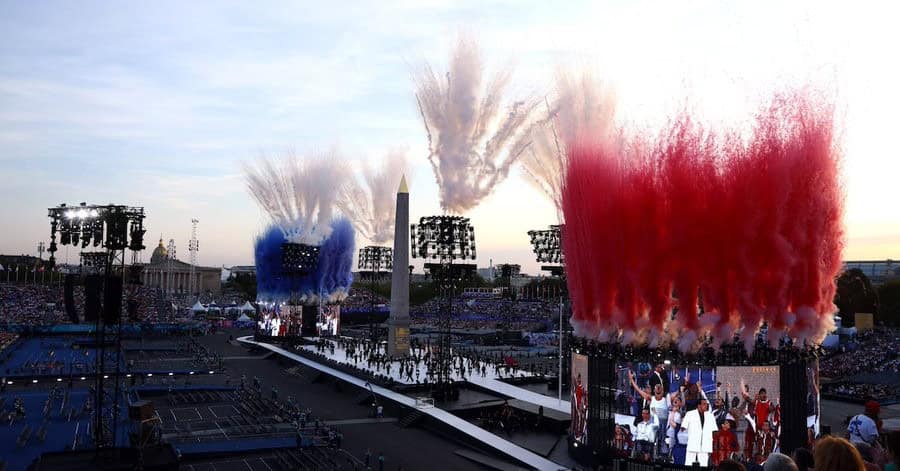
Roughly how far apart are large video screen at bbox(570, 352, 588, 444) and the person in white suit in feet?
15.1

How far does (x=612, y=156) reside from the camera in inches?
1154

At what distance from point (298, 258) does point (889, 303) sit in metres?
90.6

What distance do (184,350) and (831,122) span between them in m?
63.1

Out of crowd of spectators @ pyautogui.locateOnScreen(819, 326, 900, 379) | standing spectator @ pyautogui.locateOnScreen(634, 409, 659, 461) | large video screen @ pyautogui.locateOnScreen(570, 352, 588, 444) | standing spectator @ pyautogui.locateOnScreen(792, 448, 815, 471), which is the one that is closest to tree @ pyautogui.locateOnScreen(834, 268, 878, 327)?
crowd of spectators @ pyautogui.locateOnScreen(819, 326, 900, 379)

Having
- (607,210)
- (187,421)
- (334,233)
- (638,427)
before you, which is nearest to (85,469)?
(187,421)

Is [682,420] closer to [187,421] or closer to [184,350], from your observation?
[187,421]

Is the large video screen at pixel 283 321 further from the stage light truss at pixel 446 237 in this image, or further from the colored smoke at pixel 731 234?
the colored smoke at pixel 731 234

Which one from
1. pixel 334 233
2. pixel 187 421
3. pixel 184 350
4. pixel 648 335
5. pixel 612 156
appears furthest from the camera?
pixel 334 233

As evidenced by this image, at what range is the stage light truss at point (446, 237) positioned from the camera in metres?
47.0

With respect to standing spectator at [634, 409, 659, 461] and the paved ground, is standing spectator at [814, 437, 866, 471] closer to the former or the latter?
standing spectator at [634, 409, 659, 461]

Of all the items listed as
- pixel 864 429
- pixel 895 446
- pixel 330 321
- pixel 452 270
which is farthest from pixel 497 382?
pixel 895 446

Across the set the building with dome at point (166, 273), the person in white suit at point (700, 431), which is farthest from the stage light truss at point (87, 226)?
the building with dome at point (166, 273)

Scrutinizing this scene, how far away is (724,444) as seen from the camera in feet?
82.1

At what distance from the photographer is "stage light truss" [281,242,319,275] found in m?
81.6
